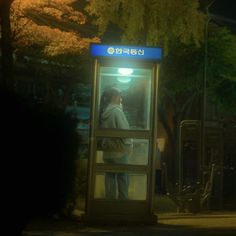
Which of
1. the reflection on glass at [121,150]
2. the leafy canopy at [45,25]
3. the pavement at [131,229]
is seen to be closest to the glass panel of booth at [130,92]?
the reflection on glass at [121,150]

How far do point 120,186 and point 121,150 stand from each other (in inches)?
25.0

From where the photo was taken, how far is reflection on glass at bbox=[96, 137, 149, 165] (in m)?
11.8

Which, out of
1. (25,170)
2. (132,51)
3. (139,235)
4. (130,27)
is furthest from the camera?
(130,27)

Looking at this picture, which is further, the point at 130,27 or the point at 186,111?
the point at 186,111

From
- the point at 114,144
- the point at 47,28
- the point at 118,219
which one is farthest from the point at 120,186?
the point at 47,28

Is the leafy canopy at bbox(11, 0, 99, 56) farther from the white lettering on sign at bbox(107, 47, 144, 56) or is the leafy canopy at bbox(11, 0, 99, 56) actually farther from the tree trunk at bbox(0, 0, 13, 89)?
the white lettering on sign at bbox(107, 47, 144, 56)

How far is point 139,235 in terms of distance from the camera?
10.7m

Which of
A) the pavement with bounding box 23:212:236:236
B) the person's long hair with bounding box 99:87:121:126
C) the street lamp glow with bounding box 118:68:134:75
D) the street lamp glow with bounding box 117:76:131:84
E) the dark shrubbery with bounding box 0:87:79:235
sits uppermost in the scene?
the street lamp glow with bounding box 118:68:134:75

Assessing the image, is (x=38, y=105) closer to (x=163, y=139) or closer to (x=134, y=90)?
(x=134, y=90)

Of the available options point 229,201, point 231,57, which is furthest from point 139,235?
point 231,57

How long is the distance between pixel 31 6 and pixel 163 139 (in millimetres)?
17362

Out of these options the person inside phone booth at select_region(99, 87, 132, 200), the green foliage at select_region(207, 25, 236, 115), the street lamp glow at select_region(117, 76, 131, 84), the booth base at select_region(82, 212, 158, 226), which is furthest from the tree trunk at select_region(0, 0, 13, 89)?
the green foliage at select_region(207, 25, 236, 115)

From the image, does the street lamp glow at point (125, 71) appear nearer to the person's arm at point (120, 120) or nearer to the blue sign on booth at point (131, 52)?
the blue sign on booth at point (131, 52)

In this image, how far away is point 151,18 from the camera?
46.9 feet
